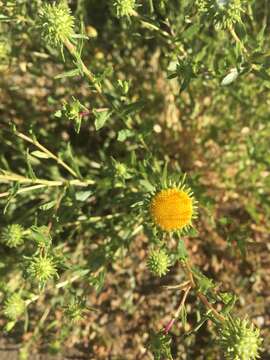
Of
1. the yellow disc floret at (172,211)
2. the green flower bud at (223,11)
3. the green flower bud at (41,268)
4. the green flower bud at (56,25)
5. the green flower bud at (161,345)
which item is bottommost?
the green flower bud at (161,345)

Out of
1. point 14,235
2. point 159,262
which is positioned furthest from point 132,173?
point 14,235

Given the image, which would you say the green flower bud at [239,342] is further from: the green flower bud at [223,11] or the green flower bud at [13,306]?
the green flower bud at [223,11]

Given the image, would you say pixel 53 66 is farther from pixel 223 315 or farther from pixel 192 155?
pixel 223 315

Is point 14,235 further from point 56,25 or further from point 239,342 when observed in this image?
point 239,342

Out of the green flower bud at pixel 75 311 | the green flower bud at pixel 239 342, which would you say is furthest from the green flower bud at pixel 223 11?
the green flower bud at pixel 75 311

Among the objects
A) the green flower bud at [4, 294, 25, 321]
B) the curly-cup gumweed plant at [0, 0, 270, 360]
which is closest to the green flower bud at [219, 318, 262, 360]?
the curly-cup gumweed plant at [0, 0, 270, 360]

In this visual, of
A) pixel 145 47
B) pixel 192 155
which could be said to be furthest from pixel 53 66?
pixel 192 155
